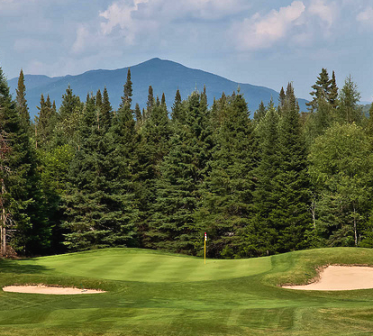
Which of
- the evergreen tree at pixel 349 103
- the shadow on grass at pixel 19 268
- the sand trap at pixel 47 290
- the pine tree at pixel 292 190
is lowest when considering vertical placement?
the sand trap at pixel 47 290

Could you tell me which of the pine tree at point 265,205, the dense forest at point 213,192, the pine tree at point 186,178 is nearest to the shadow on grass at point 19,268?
the dense forest at point 213,192

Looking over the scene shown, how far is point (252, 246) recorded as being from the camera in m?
44.4

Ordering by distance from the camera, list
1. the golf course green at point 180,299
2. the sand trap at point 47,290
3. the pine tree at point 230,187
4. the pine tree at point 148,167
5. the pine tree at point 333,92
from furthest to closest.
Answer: the pine tree at point 333,92, the pine tree at point 148,167, the pine tree at point 230,187, the sand trap at point 47,290, the golf course green at point 180,299

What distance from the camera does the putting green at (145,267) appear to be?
21.3 m

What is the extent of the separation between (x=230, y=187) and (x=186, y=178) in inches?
241

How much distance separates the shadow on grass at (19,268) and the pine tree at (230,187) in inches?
991

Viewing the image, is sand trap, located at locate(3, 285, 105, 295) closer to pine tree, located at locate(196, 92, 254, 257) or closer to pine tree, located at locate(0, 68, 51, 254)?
pine tree, located at locate(0, 68, 51, 254)

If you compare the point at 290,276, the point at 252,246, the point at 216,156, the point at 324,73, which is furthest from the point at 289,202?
the point at 324,73

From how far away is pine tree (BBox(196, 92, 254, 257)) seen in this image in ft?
153

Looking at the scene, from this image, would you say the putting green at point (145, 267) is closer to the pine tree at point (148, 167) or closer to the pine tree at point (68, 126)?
the pine tree at point (148, 167)

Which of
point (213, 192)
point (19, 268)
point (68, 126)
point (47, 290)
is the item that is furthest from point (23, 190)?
point (68, 126)

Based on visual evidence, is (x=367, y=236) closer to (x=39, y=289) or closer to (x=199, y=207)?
(x=199, y=207)

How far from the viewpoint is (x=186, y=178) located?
169ft

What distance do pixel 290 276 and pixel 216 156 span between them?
29048 mm
